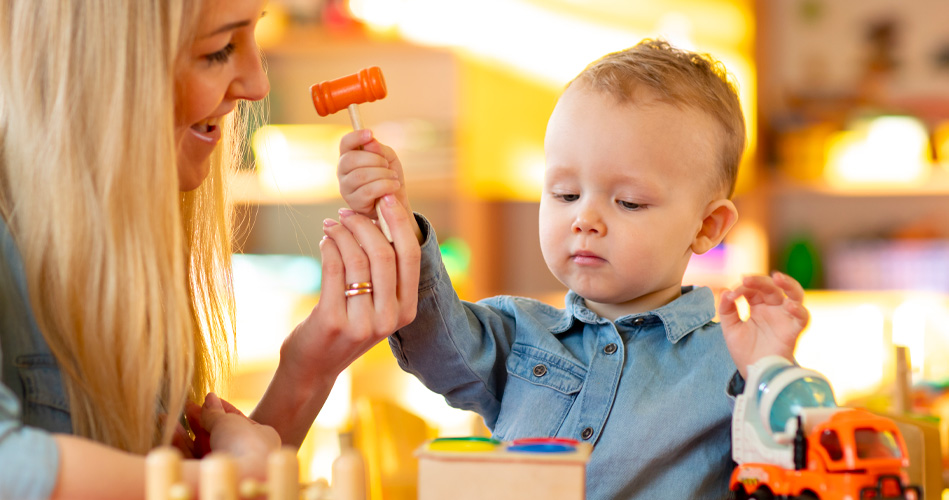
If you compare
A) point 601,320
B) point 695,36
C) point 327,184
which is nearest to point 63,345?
point 601,320

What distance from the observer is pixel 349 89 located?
0.90 m

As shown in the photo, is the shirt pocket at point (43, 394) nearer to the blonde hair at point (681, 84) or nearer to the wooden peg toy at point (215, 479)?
the wooden peg toy at point (215, 479)

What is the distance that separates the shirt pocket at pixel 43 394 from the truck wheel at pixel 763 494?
0.57 metres

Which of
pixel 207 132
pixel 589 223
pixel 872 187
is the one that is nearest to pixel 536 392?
pixel 589 223

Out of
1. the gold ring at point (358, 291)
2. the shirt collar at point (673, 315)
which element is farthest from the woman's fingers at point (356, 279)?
the shirt collar at point (673, 315)

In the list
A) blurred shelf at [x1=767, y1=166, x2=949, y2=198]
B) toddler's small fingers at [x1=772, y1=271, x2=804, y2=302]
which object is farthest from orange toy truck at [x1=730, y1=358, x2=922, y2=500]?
blurred shelf at [x1=767, y1=166, x2=949, y2=198]

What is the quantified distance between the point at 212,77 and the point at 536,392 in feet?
1.54

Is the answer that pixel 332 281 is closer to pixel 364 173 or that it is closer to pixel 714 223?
pixel 364 173

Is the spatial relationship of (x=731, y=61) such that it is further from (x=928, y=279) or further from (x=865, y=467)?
(x=865, y=467)

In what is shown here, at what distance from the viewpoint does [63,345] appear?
2.39 feet

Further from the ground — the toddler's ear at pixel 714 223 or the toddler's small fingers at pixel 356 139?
the toddler's small fingers at pixel 356 139

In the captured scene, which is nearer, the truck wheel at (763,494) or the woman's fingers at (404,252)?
the truck wheel at (763,494)

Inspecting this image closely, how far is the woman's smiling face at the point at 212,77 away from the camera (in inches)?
31.2

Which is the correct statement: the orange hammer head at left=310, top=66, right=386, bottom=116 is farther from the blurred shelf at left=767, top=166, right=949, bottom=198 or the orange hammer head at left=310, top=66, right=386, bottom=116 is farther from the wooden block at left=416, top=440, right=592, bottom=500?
the blurred shelf at left=767, top=166, right=949, bottom=198
